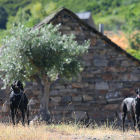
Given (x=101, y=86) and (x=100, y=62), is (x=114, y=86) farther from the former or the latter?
(x=100, y=62)

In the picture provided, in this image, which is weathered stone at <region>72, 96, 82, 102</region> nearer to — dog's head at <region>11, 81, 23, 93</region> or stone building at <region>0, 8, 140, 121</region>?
stone building at <region>0, 8, 140, 121</region>

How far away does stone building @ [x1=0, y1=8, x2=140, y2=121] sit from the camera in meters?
10.4

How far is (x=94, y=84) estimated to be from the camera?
10.6 m

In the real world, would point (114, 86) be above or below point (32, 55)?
below

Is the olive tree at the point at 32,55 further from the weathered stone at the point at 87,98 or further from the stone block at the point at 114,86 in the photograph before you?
the stone block at the point at 114,86

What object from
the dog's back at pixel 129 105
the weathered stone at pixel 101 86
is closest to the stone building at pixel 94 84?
the weathered stone at pixel 101 86

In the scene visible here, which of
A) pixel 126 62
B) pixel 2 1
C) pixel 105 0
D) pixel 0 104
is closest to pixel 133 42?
pixel 126 62

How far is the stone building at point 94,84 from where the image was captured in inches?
410

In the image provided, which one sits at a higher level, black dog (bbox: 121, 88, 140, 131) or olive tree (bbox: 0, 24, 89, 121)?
olive tree (bbox: 0, 24, 89, 121)

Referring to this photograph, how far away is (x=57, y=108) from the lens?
10.4 m

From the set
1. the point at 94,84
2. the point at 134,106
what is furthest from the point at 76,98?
the point at 134,106

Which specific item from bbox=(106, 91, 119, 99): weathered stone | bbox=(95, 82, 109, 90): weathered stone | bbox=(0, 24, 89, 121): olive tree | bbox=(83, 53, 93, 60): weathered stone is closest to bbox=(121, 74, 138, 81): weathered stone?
bbox=(106, 91, 119, 99): weathered stone

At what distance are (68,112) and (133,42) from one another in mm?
24605

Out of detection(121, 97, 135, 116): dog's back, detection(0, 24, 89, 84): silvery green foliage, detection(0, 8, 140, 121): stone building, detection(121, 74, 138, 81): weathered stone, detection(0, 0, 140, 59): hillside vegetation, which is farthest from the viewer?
detection(0, 0, 140, 59): hillside vegetation
